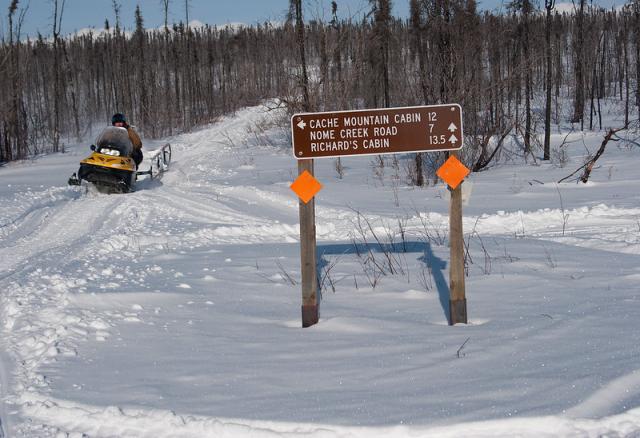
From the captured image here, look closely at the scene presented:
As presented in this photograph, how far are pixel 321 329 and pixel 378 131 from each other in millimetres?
1656

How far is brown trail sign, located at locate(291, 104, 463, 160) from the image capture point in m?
5.19

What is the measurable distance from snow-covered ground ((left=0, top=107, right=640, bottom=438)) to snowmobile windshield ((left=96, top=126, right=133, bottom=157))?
3.10 meters

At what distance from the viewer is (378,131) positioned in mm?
5281

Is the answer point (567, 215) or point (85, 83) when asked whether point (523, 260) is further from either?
point (85, 83)

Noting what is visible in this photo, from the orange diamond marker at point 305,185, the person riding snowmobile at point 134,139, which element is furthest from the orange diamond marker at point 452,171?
the person riding snowmobile at point 134,139

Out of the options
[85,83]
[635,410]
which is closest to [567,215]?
[635,410]

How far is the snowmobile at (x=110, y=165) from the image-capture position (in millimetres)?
14188

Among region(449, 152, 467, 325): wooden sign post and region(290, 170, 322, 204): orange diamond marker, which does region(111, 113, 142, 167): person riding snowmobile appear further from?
region(449, 152, 467, 325): wooden sign post

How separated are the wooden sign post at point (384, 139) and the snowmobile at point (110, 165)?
970 centimetres

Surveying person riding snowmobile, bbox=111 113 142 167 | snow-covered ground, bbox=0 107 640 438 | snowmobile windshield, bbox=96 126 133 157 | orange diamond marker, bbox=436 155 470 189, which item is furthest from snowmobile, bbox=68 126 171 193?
orange diamond marker, bbox=436 155 470 189

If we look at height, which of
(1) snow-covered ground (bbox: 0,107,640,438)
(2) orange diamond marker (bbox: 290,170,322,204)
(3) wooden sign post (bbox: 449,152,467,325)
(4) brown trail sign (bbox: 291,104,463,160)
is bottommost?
(1) snow-covered ground (bbox: 0,107,640,438)

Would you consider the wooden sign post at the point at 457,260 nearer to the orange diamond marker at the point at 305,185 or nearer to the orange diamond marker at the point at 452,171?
the orange diamond marker at the point at 452,171

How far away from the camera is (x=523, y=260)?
7391 mm

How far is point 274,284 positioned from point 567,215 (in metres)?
6.10
